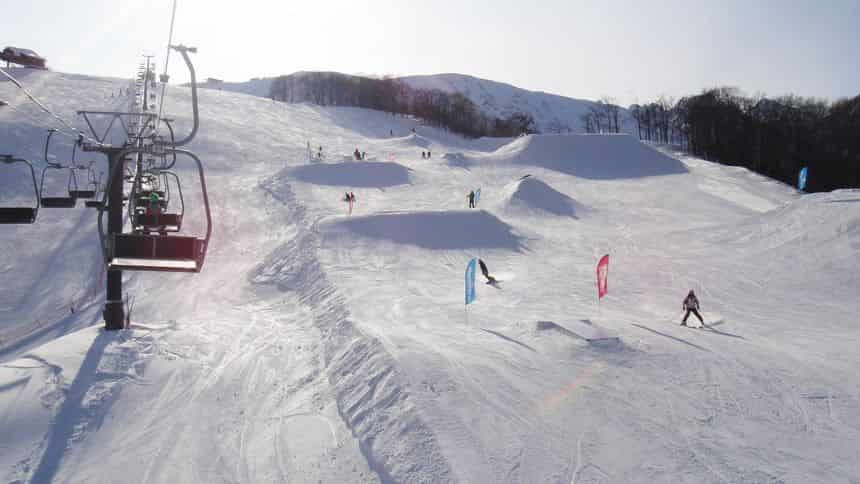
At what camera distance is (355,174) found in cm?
3906

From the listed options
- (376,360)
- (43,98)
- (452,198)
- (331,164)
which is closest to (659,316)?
(376,360)

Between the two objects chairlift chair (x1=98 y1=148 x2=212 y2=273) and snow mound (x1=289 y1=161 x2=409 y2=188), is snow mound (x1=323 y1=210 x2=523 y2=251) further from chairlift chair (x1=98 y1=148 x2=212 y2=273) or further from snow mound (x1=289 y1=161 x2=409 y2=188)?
chairlift chair (x1=98 y1=148 x2=212 y2=273)

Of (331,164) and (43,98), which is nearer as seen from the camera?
(331,164)

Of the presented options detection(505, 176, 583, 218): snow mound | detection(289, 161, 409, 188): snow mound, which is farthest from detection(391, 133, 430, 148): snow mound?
detection(505, 176, 583, 218): snow mound

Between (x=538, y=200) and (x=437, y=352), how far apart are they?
84.2 feet

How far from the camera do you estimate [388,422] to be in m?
7.71

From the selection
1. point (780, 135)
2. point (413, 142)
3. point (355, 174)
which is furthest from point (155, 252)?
point (780, 135)

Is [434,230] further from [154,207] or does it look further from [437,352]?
[154,207]

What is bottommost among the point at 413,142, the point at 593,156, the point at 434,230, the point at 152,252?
the point at 434,230

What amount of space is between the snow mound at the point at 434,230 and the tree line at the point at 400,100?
67.3 meters

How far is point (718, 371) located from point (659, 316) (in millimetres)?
5940

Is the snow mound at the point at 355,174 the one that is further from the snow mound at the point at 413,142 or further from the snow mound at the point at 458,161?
the snow mound at the point at 413,142

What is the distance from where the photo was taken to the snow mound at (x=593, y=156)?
4909 cm

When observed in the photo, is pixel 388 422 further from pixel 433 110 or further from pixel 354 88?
pixel 354 88
